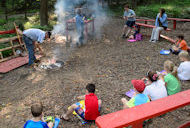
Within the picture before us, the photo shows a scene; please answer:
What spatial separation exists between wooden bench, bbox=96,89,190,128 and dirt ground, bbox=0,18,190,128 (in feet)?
4.82

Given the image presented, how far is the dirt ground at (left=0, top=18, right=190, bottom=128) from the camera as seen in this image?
385 cm

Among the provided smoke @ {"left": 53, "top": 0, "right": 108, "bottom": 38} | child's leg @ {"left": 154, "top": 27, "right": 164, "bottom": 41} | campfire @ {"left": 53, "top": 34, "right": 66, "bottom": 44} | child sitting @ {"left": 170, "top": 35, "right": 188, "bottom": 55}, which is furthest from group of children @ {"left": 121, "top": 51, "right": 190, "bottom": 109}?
smoke @ {"left": 53, "top": 0, "right": 108, "bottom": 38}

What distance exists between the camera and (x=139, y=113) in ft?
5.96

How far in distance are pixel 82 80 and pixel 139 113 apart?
3.55 meters

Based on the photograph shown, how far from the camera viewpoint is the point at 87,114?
335cm

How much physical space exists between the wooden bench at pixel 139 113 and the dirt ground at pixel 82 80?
4.82 feet

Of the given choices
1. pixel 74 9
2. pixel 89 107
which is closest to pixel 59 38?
pixel 74 9

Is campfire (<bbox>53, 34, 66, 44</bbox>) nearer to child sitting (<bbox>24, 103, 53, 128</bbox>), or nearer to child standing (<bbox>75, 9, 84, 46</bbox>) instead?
child standing (<bbox>75, 9, 84, 46</bbox>)

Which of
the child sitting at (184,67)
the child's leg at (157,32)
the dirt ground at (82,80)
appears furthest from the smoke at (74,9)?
the child sitting at (184,67)

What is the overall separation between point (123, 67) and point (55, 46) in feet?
13.7

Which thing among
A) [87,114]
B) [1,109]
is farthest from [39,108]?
[1,109]

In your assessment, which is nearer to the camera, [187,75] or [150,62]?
[187,75]

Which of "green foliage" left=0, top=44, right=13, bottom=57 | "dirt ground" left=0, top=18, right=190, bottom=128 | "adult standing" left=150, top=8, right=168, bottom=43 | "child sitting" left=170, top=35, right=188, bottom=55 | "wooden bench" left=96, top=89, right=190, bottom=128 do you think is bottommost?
"dirt ground" left=0, top=18, right=190, bottom=128

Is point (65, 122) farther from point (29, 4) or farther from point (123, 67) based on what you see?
point (29, 4)
